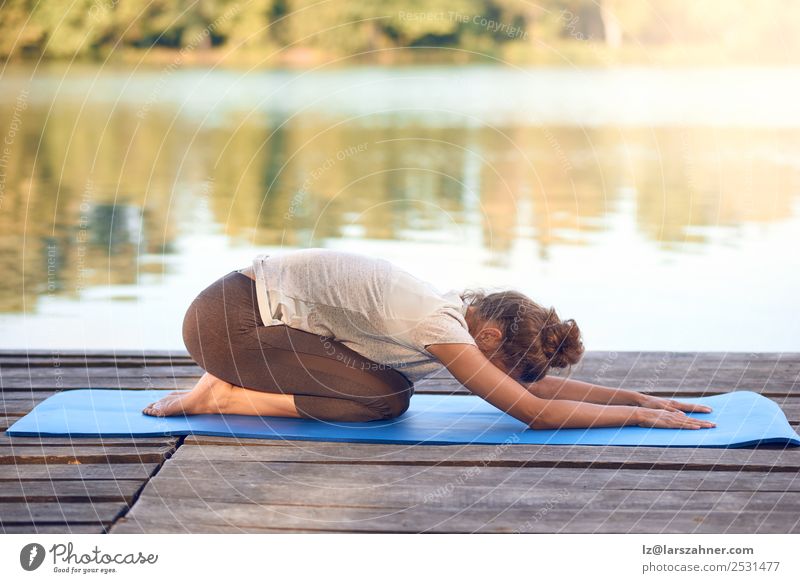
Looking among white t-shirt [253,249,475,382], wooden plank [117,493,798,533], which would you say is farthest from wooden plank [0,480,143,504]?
white t-shirt [253,249,475,382]

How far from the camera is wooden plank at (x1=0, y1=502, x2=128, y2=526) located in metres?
2.83

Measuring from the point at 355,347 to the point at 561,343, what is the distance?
0.71 meters

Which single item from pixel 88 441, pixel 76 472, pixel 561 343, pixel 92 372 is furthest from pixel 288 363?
pixel 92 372

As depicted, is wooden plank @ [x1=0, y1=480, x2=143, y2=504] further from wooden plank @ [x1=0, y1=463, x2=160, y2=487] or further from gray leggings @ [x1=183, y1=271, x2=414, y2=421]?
gray leggings @ [x1=183, y1=271, x2=414, y2=421]

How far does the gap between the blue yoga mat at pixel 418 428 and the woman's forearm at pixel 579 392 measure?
154mm

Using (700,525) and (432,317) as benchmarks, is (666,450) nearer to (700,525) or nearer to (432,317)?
(700,525)

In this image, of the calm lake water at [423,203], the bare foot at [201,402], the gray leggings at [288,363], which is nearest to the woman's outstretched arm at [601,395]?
the gray leggings at [288,363]

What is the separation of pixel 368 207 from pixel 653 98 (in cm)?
1302

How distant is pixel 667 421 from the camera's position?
361 centimetres

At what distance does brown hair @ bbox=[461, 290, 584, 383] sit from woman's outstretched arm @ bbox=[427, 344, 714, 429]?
101mm

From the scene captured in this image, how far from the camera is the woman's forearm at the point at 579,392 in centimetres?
372

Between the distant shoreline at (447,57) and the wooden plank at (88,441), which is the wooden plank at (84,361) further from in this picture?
the distant shoreline at (447,57)

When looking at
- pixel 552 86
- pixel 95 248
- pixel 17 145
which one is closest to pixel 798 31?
pixel 552 86

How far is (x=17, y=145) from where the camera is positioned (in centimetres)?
1367
